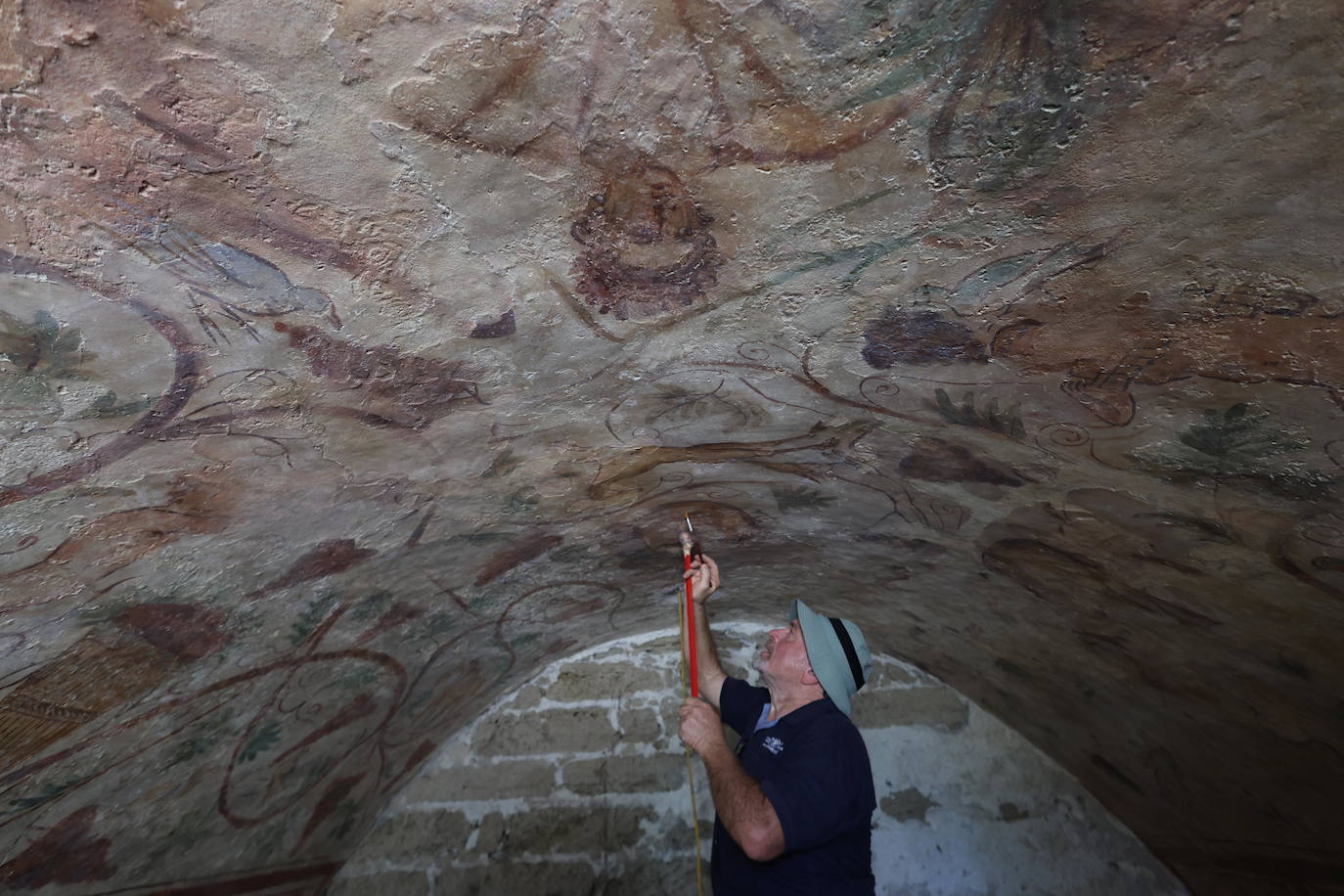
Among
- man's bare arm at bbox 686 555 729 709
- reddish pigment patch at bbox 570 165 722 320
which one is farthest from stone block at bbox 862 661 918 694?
reddish pigment patch at bbox 570 165 722 320

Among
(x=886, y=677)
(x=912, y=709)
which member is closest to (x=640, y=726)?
(x=886, y=677)

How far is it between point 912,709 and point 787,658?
127 inches

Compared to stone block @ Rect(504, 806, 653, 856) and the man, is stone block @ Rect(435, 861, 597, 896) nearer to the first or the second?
stone block @ Rect(504, 806, 653, 856)

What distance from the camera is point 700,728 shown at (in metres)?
2.28

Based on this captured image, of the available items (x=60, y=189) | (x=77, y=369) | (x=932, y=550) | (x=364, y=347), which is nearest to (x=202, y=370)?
(x=77, y=369)

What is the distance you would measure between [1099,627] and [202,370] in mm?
3855

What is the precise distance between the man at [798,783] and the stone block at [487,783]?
2.96 metres

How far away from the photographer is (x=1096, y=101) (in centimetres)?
136

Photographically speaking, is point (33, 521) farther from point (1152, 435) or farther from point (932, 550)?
point (932, 550)

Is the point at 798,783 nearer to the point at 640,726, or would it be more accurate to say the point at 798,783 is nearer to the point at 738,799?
the point at 738,799

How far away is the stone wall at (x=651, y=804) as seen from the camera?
4801 millimetres

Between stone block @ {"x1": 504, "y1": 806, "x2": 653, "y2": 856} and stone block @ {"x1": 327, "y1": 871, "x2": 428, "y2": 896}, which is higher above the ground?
stone block @ {"x1": 327, "y1": 871, "x2": 428, "y2": 896}

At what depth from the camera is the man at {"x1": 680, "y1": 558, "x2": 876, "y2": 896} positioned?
2057mm

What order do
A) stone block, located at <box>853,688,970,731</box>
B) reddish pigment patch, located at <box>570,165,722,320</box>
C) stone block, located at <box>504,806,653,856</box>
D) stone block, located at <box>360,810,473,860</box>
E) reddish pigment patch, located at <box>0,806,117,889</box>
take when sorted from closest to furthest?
reddish pigment patch, located at <box>570,165,722,320</box>
reddish pigment patch, located at <box>0,806,117,889</box>
stone block, located at <box>360,810,473,860</box>
stone block, located at <box>504,806,653,856</box>
stone block, located at <box>853,688,970,731</box>
